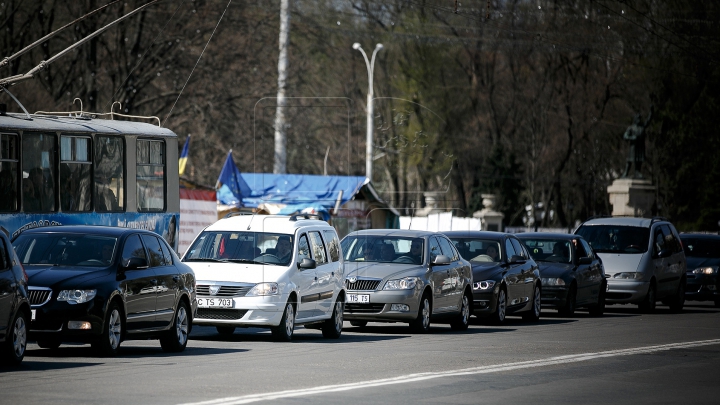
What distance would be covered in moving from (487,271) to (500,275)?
0.82ft

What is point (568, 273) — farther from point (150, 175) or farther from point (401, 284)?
point (150, 175)

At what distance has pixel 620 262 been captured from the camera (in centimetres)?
2820

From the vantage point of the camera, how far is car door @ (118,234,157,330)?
15.0 metres

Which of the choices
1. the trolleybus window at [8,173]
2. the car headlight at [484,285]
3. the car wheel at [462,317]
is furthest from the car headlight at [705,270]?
the trolleybus window at [8,173]

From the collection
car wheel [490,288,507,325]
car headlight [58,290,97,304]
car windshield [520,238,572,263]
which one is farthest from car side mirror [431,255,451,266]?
car headlight [58,290,97,304]

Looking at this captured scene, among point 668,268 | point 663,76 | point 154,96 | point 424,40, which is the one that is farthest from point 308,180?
point 663,76

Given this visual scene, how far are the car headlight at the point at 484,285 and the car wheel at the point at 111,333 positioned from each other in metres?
8.92

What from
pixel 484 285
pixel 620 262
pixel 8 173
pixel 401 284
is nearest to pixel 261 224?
pixel 401 284

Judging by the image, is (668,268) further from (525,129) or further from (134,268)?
(525,129)

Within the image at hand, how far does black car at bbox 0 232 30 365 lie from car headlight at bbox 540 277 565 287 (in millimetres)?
13987

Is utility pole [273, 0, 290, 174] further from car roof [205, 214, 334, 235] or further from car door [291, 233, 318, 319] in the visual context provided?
car door [291, 233, 318, 319]

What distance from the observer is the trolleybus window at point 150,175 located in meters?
24.8

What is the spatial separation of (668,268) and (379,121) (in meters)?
31.0

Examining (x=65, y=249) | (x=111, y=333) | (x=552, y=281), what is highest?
(x=65, y=249)
